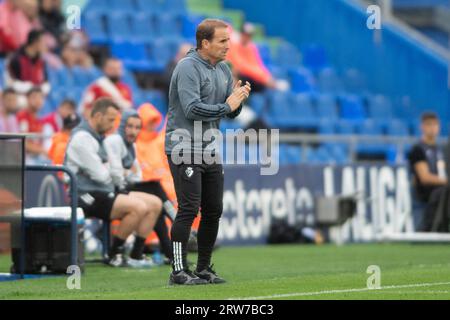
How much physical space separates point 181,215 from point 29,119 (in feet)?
27.9

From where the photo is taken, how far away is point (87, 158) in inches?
564

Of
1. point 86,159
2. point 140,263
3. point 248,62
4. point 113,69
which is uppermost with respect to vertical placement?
point 248,62

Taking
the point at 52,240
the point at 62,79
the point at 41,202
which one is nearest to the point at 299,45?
the point at 62,79

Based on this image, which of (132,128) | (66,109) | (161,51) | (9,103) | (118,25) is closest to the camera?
(132,128)

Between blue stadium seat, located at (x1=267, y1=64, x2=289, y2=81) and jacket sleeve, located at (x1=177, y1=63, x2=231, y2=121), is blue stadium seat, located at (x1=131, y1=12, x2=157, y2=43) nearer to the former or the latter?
blue stadium seat, located at (x1=267, y1=64, x2=289, y2=81)

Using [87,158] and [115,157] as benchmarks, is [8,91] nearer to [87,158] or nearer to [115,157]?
[115,157]

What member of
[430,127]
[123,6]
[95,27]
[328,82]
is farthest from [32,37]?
[328,82]

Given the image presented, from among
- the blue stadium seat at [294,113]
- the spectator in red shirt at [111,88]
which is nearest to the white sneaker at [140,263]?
the spectator in red shirt at [111,88]

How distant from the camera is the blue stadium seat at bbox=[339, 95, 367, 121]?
2502cm

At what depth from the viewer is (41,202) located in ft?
56.4

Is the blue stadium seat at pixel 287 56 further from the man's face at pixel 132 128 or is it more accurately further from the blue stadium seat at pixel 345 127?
the man's face at pixel 132 128

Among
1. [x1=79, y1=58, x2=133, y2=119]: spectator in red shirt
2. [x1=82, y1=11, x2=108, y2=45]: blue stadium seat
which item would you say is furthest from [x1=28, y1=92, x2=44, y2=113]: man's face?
[x1=82, y1=11, x2=108, y2=45]: blue stadium seat

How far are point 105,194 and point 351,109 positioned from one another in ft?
36.8
